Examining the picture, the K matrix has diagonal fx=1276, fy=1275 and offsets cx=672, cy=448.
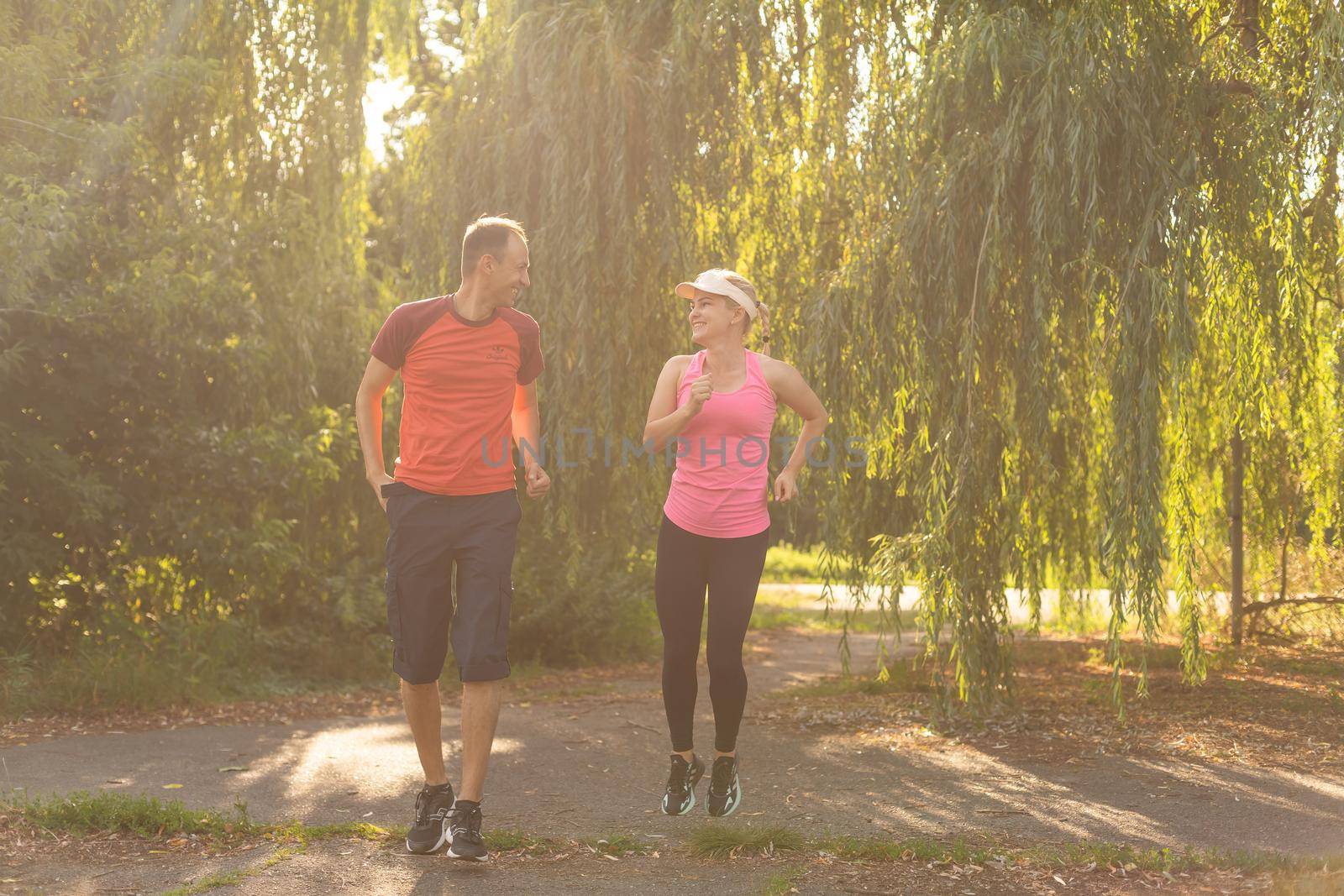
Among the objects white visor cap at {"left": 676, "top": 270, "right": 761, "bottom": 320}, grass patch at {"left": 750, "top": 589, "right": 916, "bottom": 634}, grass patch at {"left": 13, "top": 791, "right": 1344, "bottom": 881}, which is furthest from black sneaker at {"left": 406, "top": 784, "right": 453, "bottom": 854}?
grass patch at {"left": 750, "top": 589, "right": 916, "bottom": 634}

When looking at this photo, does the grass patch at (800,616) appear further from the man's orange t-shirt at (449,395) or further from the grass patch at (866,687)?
the man's orange t-shirt at (449,395)

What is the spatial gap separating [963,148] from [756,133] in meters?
2.42

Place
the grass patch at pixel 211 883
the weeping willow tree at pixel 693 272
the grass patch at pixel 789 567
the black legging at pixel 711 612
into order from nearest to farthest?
the grass patch at pixel 211 883, the black legging at pixel 711 612, the weeping willow tree at pixel 693 272, the grass patch at pixel 789 567

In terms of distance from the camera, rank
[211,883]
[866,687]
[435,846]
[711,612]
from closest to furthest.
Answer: [211,883] → [435,846] → [711,612] → [866,687]

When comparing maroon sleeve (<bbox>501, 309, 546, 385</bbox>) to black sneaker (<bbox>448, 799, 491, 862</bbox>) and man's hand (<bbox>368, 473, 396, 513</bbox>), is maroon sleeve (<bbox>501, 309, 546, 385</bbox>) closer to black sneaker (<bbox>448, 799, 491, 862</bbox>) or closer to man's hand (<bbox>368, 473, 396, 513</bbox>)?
man's hand (<bbox>368, 473, 396, 513</bbox>)

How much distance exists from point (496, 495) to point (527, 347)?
0.58 metres

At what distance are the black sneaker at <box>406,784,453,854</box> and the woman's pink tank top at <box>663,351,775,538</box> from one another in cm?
131

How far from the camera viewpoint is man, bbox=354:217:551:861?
4.45 m

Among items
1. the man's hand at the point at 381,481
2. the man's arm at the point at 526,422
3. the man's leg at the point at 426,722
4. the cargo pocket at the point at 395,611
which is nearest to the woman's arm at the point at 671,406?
the man's arm at the point at 526,422

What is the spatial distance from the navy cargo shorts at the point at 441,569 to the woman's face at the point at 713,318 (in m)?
1.02

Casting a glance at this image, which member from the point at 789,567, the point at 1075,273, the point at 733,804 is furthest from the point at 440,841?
the point at 789,567

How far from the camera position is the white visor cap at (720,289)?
4.89 metres

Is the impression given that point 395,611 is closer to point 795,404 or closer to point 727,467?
point 727,467

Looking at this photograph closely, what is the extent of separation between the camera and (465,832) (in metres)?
4.26
